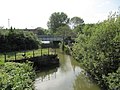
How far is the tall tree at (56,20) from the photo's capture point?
10712 cm

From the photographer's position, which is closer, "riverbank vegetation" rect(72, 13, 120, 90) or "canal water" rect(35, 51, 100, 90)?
"riverbank vegetation" rect(72, 13, 120, 90)

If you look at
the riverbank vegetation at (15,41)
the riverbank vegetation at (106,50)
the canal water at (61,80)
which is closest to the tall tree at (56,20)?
the riverbank vegetation at (15,41)

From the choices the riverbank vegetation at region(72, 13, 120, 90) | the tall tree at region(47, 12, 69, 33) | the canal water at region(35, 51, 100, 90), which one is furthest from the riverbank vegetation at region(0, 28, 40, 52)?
the tall tree at region(47, 12, 69, 33)

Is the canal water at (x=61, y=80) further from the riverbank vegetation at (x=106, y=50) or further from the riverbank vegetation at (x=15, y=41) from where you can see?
the riverbank vegetation at (x=15, y=41)

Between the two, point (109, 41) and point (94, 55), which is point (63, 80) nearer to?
point (94, 55)

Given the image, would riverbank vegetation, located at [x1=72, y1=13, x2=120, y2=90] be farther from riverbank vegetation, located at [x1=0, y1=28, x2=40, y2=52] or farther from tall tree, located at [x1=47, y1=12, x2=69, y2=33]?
tall tree, located at [x1=47, y1=12, x2=69, y2=33]

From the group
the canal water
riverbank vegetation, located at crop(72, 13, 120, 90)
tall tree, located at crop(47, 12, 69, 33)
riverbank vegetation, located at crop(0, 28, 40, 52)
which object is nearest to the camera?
riverbank vegetation, located at crop(72, 13, 120, 90)

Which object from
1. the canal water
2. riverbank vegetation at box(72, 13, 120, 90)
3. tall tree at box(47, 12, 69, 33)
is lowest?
the canal water

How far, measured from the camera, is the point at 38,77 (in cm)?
2625

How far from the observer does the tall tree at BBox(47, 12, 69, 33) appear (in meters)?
107

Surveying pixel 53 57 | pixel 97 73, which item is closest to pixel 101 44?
pixel 97 73

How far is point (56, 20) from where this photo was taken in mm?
107375

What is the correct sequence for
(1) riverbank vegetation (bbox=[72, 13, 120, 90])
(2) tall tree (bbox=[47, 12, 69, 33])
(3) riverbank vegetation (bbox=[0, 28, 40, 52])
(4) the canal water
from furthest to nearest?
(2) tall tree (bbox=[47, 12, 69, 33]) < (3) riverbank vegetation (bbox=[0, 28, 40, 52]) < (4) the canal water < (1) riverbank vegetation (bbox=[72, 13, 120, 90])

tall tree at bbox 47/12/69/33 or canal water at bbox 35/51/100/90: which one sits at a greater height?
tall tree at bbox 47/12/69/33
